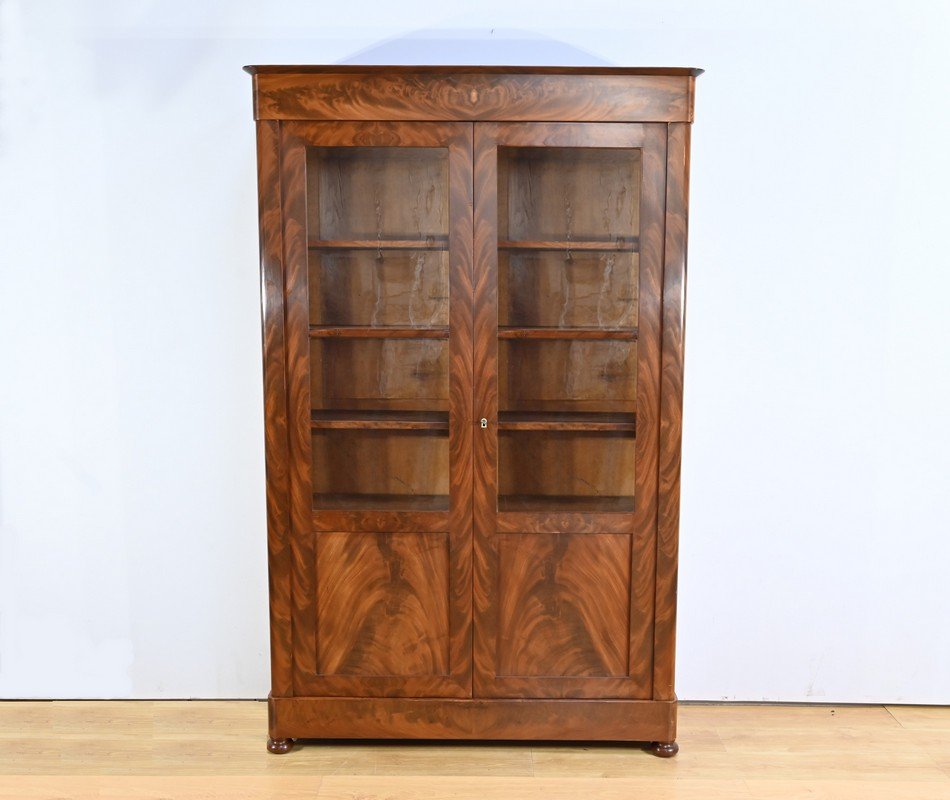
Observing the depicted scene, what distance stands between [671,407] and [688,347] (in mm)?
386

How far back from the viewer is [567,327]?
95.9 inches

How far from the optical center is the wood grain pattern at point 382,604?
95.0 inches

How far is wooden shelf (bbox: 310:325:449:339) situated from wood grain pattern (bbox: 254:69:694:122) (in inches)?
20.0

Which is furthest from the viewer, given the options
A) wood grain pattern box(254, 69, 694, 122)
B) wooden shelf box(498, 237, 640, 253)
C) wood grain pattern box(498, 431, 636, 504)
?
wood grain pattern box(498, 431, 636, 504)

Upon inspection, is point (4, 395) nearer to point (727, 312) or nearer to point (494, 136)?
point (494, 136)

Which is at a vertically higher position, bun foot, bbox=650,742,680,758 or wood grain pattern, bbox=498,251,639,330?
wood grain pattern, bbox=498,251,639,330

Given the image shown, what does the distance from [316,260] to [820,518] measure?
1596 millimetres

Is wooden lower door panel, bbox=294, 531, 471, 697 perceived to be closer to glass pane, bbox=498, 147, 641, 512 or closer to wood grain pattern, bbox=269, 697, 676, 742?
wood grain pattern, bbox=269, 697, 676, 742

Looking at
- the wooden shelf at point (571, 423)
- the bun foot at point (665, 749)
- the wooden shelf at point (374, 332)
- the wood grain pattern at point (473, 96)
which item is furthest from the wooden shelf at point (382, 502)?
the wood grain pattern at point (473, 96)

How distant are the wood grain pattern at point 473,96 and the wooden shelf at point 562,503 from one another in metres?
0.95

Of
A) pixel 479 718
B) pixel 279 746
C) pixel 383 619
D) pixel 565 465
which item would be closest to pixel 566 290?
pixel 565 465

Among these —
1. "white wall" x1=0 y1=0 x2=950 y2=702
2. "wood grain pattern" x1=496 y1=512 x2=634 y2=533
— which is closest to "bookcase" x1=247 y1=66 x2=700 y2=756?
"wood grain pattern" x1=496 y1=512 x2=634 y2=533

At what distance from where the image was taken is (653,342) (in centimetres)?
231

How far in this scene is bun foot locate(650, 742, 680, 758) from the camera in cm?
244
